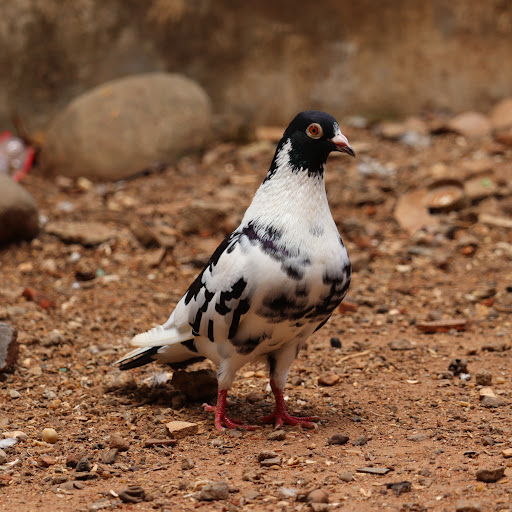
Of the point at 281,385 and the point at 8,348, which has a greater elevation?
the point at 8,348

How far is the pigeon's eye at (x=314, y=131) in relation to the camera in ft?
12.6

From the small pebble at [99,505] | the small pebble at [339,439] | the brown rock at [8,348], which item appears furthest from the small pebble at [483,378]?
the brown rock at [8,348]

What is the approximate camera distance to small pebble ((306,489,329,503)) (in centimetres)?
309

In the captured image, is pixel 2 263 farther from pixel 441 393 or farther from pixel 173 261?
pixel 441 393

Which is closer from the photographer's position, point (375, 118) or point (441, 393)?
point (441, 393)

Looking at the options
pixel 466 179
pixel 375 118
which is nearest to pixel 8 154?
pixel 375 118

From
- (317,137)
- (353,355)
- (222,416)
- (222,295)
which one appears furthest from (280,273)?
(353,355)

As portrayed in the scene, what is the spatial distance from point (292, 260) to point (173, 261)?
3.19 m

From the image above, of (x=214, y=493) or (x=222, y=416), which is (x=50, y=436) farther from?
(x=214, y=493)

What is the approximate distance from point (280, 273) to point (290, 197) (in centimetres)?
41

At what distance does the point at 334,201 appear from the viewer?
306 inches

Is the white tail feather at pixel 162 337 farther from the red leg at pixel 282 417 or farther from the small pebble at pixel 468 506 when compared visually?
the small pebble at pixel 468 506

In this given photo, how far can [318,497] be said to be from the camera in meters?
3.10

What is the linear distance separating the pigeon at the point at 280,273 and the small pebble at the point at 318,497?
2.88 feet
